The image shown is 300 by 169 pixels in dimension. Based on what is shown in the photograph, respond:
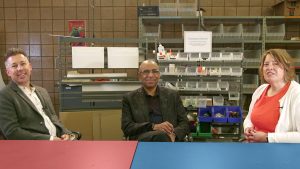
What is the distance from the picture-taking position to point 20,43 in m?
4.20

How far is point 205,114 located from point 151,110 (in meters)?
0.79

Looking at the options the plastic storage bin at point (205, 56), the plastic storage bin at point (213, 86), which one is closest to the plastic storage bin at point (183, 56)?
the plastic storage bin at point (205, 56)

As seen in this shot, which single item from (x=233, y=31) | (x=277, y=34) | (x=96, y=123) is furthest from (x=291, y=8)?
(x=96, y=123)

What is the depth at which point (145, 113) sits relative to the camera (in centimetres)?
238

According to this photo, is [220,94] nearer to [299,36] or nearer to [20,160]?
[299,36]

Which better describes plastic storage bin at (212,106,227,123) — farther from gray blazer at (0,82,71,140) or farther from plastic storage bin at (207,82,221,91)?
gray blazer at (0,82,71,140)

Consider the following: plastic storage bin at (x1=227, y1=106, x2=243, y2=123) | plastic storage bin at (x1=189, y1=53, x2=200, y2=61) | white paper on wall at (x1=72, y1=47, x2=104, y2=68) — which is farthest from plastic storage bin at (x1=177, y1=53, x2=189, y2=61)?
white paper on wall at (x1=72, y1=47, x2=104, y2=68)

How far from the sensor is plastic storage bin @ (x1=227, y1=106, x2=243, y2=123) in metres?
2.82

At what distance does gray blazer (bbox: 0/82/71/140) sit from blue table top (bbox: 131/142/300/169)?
35.7 inches

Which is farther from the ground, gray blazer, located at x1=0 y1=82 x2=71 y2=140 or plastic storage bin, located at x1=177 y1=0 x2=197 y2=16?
plastic storage bin, located at x1=177 y1=0 x2=197 y2=16

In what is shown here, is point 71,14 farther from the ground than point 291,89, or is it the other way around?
point 71,14

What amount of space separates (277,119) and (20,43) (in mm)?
3852

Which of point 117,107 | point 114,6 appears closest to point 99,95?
point 117,107

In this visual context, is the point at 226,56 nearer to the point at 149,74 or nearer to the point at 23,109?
the point at 149,74
